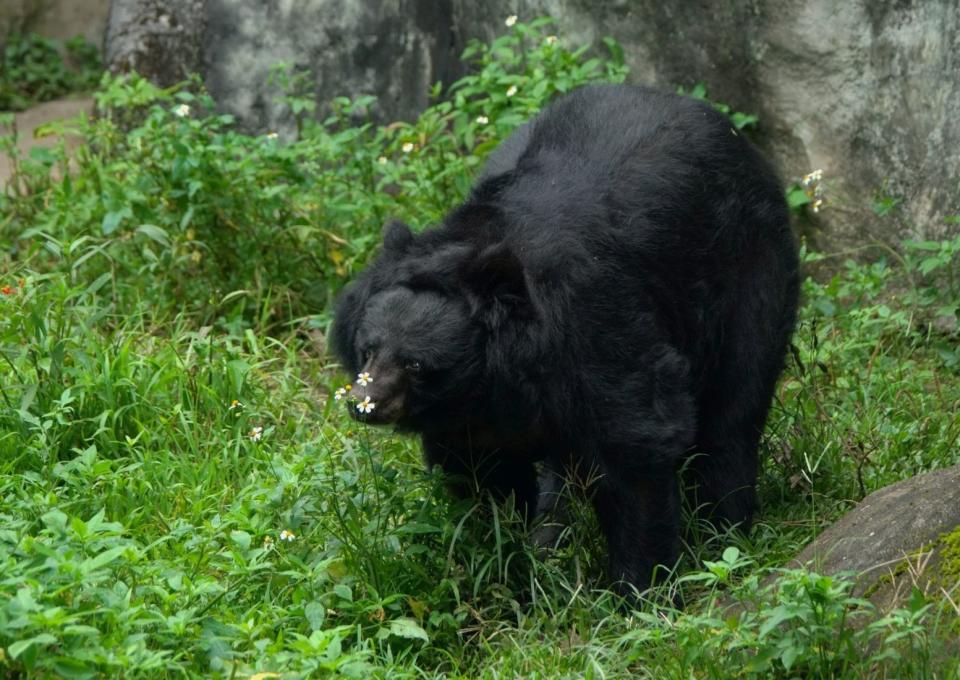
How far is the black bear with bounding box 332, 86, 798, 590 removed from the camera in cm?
451

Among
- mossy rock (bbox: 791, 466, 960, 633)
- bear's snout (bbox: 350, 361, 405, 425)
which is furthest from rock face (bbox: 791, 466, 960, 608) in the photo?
bear's snout (bbox: 350, 361, 405, 425)

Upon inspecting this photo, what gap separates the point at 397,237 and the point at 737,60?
327 cm

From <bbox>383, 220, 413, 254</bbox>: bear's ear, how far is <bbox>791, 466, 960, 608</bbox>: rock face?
1.65 meters

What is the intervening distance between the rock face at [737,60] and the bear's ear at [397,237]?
3.05 metres

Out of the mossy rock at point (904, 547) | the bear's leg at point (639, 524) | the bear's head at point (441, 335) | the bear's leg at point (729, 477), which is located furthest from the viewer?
the bear's leg at point (729, 477)

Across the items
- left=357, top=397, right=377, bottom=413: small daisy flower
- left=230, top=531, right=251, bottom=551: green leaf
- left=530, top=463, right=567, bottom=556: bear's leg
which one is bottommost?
left=530, top=463, right=567, bottom=556: bear's leg

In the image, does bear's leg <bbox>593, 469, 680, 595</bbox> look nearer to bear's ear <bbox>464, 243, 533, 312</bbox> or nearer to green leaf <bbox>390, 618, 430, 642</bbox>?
bear's ear <bbox>464, 243, 533, 312</bbox>

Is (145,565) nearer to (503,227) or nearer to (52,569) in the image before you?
(52,569)

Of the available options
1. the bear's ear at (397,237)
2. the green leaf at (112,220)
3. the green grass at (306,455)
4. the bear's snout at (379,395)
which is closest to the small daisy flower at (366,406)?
the bear's snout at (379,395)

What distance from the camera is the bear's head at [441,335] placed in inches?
Answer: 175

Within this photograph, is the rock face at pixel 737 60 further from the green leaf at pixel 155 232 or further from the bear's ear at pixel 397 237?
the bear's ear at pixel 397 237

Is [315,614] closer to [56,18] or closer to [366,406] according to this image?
[366,406]

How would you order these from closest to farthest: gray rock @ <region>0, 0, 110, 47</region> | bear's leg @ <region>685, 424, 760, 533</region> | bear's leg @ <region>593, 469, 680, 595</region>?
bear's leg @ <region>593, 469, 680, 595</region> < bear's leg @ <region>685, 424, 760, 533</region> < gray rock @ <region>0, 0, 110, 47</region>

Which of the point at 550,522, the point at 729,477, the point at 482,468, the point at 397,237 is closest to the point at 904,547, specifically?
the point at 729,477
